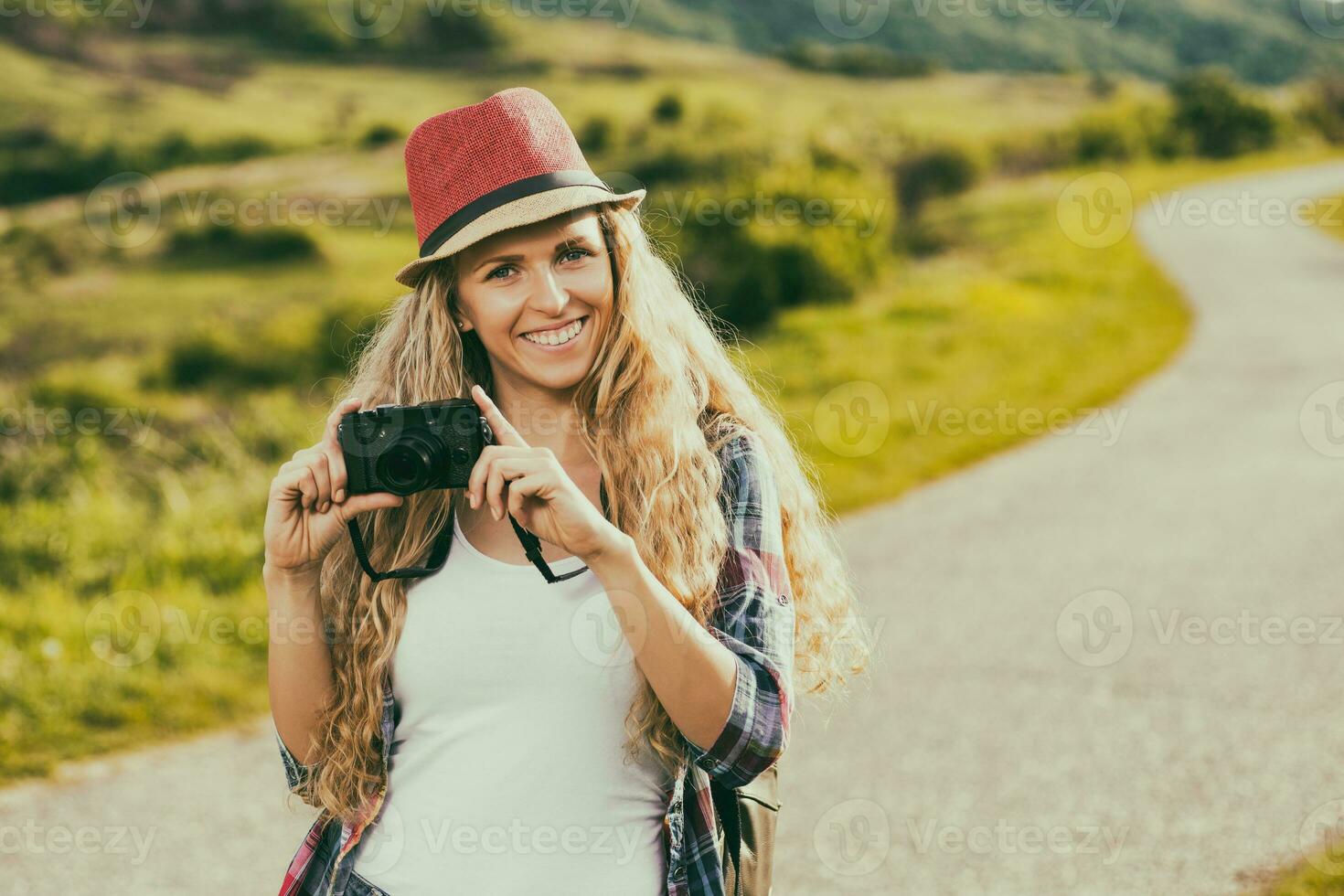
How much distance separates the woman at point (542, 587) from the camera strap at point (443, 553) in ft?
0.06

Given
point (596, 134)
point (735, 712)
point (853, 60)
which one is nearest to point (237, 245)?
point (596, 134)

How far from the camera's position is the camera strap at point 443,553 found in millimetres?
1788

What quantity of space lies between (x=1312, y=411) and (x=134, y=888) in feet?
30.4

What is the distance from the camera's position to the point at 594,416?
205 centimetres

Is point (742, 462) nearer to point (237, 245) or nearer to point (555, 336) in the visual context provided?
point (555, 336)

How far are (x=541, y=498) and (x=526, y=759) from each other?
1.43 feet

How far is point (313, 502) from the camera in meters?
1.85

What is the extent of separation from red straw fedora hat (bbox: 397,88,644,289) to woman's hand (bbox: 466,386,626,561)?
40 centimetres

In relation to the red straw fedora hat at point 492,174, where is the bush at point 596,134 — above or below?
above

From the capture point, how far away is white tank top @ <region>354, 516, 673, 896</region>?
1797 mm

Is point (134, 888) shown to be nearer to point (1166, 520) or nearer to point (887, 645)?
point (887, 645)

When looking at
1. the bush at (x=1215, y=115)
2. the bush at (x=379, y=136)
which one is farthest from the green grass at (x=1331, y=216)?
the bush at (x=379, y=136)

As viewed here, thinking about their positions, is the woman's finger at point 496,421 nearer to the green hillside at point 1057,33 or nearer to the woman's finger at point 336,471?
the woman's finger at point 336,471

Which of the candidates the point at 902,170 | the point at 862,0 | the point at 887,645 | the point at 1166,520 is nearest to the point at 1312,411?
the point at 1166,520
